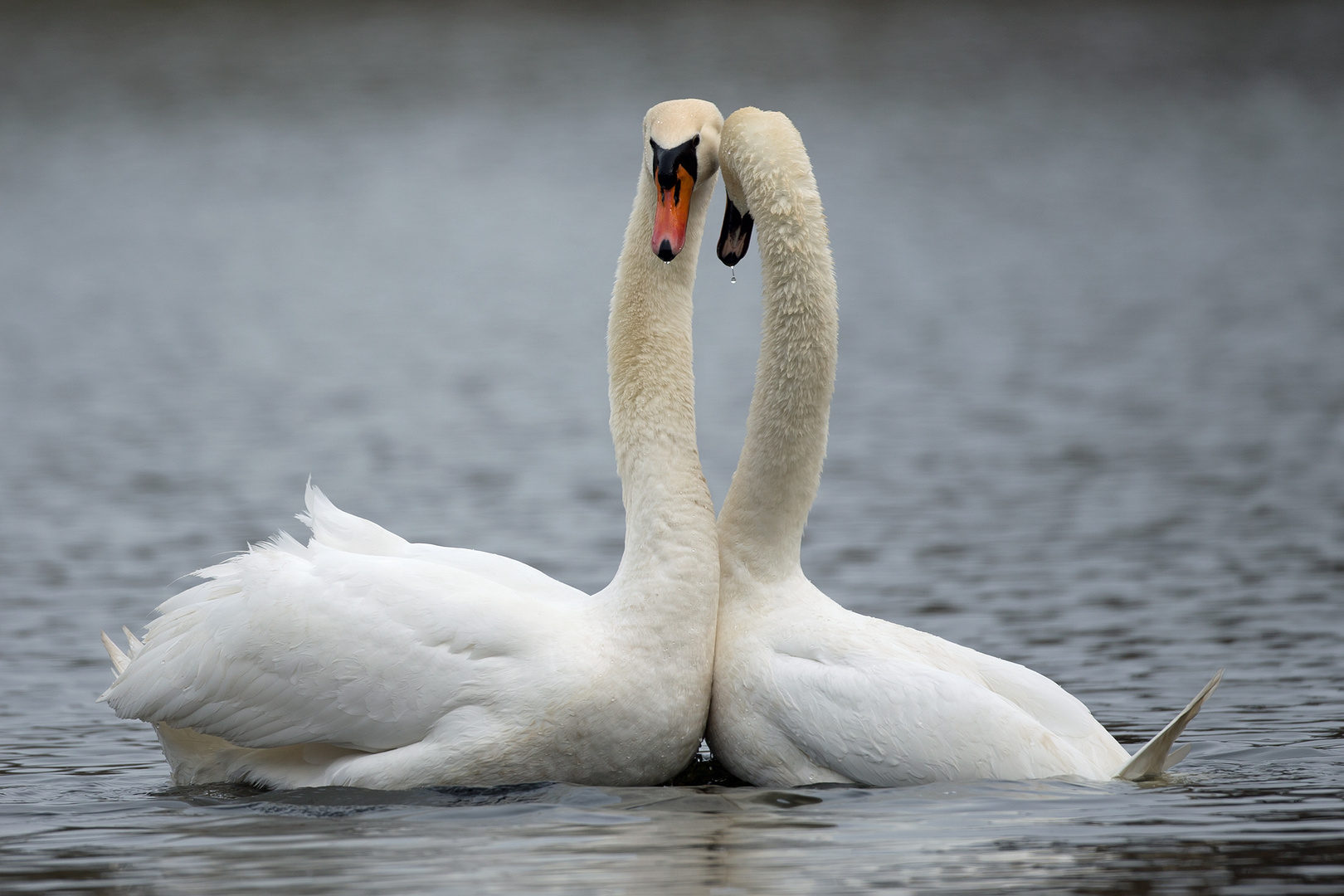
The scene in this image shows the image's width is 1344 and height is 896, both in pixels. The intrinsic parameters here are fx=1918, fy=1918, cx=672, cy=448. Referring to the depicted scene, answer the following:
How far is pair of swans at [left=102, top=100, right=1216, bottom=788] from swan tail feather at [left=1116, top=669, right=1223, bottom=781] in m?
0.02

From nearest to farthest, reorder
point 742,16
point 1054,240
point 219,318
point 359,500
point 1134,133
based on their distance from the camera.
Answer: point 359,500
point 219,318
point 1054,240
point 1134,133
point 742,16

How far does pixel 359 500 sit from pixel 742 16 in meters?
68.1

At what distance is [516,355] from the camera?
98.3 feet

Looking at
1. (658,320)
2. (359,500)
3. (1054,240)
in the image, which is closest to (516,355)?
(359,500)

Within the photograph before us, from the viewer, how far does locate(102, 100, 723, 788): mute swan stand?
7.81m

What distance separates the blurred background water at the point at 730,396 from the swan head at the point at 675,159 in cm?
238

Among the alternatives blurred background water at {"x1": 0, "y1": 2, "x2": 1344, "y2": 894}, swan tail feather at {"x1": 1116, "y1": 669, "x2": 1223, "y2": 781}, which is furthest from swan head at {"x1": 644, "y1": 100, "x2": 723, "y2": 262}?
swan tail feather at {"x1": 1116, "y1": 669, "x2": 1223, "y2": 781}

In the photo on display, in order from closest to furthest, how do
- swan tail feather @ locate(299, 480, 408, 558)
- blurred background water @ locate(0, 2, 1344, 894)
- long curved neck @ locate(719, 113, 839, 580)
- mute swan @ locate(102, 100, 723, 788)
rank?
blurred background water @ locate(0, 2, 1344, 894) < mute swan @ locate(102, 100, 723, 788) < long curved neck @ locate(719, 113, 839, 580) < swan tail feather @ locate(299, 480, 408, 558)

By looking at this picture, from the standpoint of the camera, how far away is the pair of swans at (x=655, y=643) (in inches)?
308

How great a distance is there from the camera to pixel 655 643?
26.2ft

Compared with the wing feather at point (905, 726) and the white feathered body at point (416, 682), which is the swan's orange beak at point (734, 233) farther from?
the wing feather at point (905, 726)

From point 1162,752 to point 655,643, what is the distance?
85.4 inches

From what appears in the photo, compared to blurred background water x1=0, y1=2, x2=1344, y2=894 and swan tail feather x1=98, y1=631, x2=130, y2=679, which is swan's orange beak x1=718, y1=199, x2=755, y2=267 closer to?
blurred background water x1=0, y1=2, x2=1344, y2=894

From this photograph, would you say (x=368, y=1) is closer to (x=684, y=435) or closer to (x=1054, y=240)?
(x=1054, y=240)
